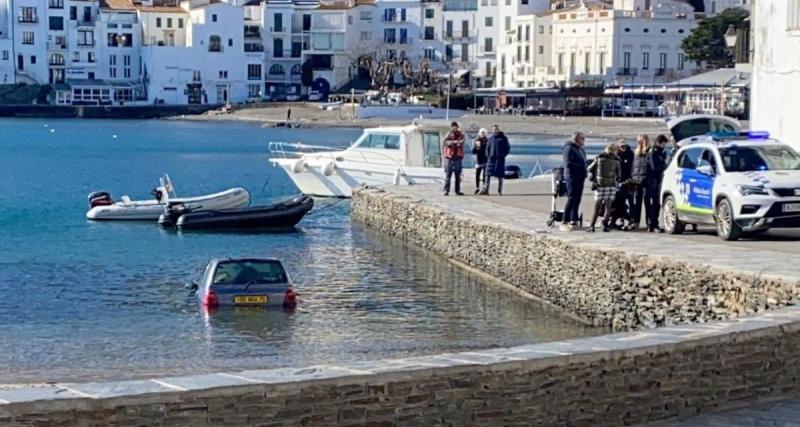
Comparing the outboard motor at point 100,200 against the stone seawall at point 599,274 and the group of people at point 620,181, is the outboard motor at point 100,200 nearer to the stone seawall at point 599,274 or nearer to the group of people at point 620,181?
the stone seawall at point 599,274

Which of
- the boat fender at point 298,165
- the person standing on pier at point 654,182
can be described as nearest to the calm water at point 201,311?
the boat fender at point 298,165

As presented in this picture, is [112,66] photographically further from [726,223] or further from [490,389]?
[490,389]

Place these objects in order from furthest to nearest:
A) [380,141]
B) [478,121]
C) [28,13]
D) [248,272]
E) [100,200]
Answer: [28,13]
[478,121]
[380,141]
[100,200]
[248,272]

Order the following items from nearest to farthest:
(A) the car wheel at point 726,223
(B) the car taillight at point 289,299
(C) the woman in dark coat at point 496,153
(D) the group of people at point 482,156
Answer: (A) the car wheel at point 726,223 < (B) the car taillight at point 289,299 < (C) the woman in dark coat at point 496,153 < (D) the group of people at point 482,156

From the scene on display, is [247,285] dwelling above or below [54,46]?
below

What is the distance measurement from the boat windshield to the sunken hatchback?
21.2 metres

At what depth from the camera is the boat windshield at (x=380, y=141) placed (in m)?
45.8

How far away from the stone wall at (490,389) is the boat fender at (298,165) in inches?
1435

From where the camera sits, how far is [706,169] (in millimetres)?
23438

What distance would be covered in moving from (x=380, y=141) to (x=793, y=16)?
1799 centimetres

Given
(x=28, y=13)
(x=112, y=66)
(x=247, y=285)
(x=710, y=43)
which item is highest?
(x=28, y=13)

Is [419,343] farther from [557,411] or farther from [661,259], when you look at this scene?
[557,411]

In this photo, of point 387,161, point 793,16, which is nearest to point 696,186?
point 793,16

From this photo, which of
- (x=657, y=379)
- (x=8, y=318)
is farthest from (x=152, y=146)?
(x=657, y=379)
